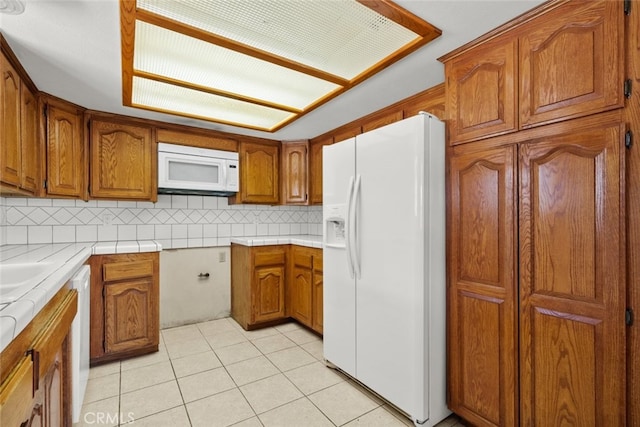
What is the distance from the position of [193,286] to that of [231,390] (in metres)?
1.50

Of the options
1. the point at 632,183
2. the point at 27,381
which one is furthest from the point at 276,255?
the point at 632,183

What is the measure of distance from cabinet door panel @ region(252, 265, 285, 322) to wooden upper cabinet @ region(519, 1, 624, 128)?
2417 millimetres

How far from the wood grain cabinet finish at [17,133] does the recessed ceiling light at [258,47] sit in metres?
0.54

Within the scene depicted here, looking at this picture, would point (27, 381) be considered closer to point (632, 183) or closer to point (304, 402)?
point (304, 402)

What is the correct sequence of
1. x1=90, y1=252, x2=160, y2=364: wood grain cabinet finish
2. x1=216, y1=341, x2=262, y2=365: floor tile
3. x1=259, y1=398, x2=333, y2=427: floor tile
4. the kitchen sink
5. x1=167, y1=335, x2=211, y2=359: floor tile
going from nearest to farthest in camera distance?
the kitchen sink
x1=259, y1=398, x2=333, y2=427: floor tile
x1=90, y1=252, x2=160, y2=364: wood grain cabinet finish
x1=216, y1=341, x2=262, y2=365: floor tile
x1=167, y1=335, x2=211, y2=359: floor tile

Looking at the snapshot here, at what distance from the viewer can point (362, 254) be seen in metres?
1.91

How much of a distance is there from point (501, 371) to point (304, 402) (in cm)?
112

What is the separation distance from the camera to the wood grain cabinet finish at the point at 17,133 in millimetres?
1614

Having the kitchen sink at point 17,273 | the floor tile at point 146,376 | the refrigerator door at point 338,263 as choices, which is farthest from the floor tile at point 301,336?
the kitchen sink at point 17,273

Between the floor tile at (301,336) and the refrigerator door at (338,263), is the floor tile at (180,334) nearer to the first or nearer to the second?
the floor tile at (301,336)

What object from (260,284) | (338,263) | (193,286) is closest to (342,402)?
(338,263)

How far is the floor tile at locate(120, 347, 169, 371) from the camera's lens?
2283 millimetres

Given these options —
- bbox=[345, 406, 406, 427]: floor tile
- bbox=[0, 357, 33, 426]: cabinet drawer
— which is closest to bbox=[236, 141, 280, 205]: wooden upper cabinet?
bbox=[345, 406, 406, 427]: floor tile

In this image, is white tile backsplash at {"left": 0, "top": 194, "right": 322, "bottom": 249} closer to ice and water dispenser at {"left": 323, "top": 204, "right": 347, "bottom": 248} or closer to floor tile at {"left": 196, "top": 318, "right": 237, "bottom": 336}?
floor tile at {"left": 196, "top": 318, "right": 237, "bottom": 336}
